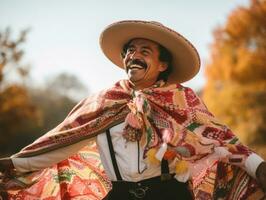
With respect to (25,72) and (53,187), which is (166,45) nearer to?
(53,187)

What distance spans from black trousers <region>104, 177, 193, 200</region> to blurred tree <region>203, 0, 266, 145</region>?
15.6m

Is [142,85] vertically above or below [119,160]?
above

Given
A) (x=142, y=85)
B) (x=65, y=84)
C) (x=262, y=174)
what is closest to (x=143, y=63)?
(x=142, y=85)

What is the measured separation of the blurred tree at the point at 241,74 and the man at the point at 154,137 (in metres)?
15.1

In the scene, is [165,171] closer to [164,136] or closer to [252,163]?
[164,136]

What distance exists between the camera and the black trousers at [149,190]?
3.57 metres

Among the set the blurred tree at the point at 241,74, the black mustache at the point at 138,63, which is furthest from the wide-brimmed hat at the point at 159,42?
the blurred tree at the point at 241,74

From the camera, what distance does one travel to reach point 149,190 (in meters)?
3.57

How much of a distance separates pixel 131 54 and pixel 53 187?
4.85ft

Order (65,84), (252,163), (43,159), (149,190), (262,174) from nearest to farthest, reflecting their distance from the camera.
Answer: (262,174) < (252,163) < (149,190) < (43,159) < (65,84)

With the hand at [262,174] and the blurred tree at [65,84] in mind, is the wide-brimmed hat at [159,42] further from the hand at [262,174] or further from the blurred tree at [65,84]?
the blurred tree at [65,84]

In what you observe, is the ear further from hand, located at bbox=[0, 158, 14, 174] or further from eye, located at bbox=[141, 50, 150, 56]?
hand, located at bbox=[0, 158, 14, 174]

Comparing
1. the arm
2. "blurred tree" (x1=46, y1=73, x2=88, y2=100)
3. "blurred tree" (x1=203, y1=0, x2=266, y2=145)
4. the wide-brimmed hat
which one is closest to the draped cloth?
the arm

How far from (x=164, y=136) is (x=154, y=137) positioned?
0.28ft
